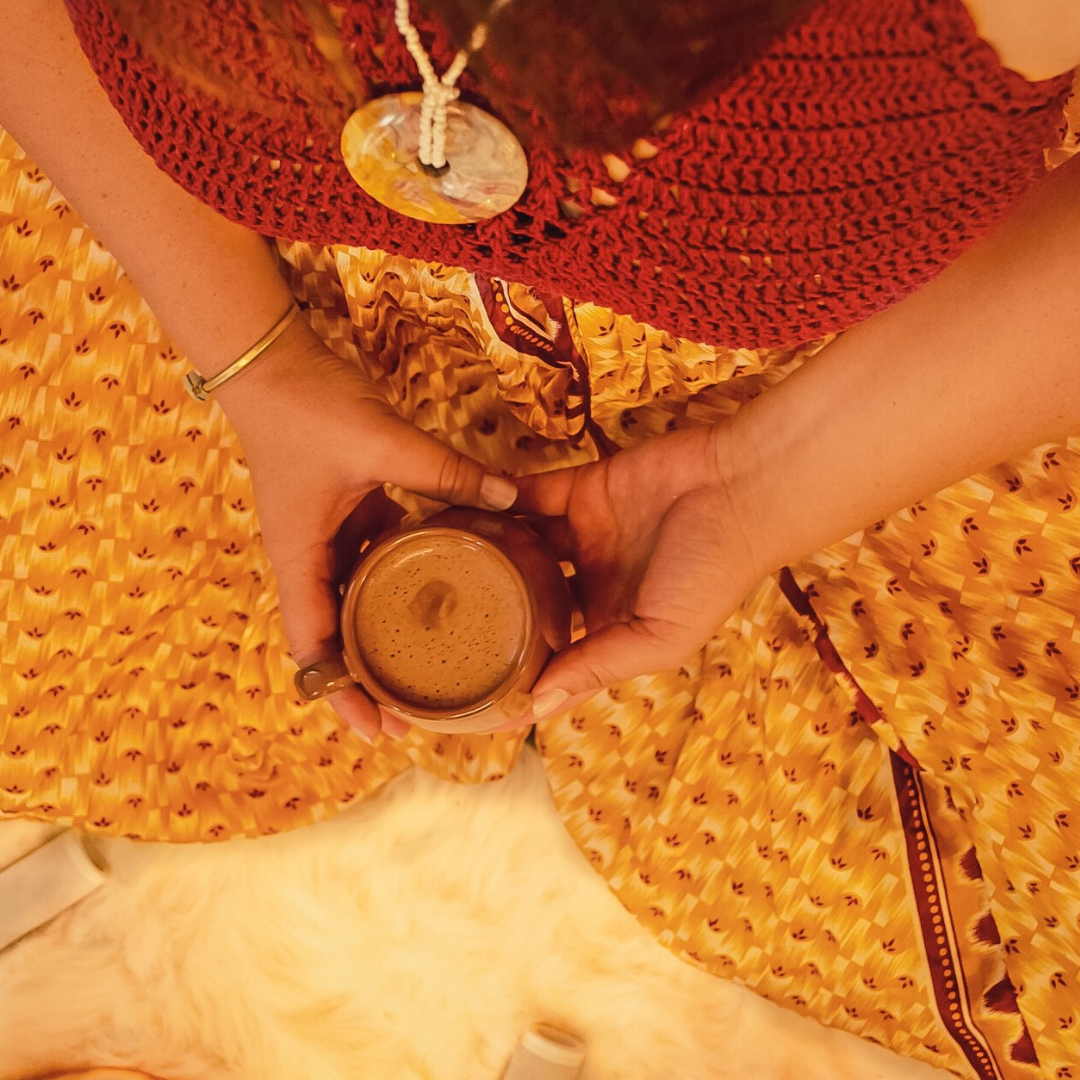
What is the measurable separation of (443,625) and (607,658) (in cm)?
14

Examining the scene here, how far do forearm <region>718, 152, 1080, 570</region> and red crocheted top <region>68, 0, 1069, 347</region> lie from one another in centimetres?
11

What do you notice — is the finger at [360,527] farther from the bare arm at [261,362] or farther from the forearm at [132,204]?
the forearm at [132,204]

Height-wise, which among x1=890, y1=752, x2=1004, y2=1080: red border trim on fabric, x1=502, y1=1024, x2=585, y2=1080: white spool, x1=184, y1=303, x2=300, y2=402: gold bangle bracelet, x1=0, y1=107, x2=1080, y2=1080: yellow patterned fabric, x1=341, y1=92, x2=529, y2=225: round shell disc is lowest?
x1=502, y1=1024, x2=585, y2=1080: white spool

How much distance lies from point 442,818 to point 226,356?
56 cm

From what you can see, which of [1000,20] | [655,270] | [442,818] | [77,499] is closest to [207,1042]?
[442,818]

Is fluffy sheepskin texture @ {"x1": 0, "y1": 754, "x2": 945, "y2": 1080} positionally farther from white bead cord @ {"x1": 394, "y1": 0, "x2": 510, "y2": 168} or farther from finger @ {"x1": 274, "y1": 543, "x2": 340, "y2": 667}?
white bead cord @ {"x1": 394, "y1": 0, "x2": 510, "y2": 168}

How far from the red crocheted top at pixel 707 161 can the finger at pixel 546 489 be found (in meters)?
0.24

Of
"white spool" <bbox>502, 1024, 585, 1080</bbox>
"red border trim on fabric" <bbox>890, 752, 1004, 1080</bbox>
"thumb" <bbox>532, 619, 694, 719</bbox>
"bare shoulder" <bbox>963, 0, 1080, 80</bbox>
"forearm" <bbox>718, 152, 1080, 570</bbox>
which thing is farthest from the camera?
"white spool" <bbox>502, 1024, 585, 1080</bbox>

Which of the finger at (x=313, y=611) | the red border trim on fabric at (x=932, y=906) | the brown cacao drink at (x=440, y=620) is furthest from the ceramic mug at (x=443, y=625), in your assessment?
the red border trim on fabric at (x=932, y=906)

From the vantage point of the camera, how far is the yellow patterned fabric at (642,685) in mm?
730

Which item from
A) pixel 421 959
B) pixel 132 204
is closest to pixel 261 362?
pixel 132 204

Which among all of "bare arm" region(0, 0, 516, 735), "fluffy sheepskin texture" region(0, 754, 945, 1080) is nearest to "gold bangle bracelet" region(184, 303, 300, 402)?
"bare arm" region(0, 0, 516, 735)

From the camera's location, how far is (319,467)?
2.40ft

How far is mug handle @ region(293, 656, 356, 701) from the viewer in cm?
67
